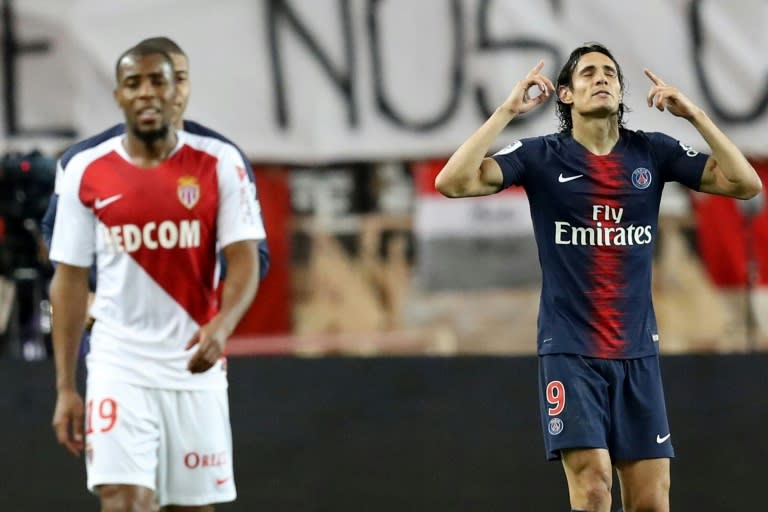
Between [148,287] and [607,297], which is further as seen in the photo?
[607,297]

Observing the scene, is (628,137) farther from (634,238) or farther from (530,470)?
(530,470)

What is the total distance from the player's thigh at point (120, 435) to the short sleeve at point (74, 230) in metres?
0.38

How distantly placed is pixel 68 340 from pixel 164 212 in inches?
19.6

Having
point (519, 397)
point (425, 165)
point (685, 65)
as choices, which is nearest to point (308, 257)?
point (425, 165)

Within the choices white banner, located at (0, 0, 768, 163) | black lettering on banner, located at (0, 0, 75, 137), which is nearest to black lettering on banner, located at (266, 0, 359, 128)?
white banner, located at (0, 0, 768, 163)

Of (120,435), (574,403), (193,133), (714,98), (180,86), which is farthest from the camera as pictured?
(714,98)

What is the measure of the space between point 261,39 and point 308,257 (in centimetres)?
182

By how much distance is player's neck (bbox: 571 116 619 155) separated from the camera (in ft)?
18.0

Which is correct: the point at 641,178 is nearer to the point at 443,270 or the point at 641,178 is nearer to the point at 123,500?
the point at 123,500

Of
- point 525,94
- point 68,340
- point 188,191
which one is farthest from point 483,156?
point 68,340

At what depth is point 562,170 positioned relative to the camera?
18.0 feet

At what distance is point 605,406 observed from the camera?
211 inches

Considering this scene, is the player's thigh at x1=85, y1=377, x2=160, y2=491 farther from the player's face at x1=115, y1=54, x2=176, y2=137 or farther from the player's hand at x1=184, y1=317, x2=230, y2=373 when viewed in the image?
the player's face at x1=115, y1=54, x2=176, y2=137

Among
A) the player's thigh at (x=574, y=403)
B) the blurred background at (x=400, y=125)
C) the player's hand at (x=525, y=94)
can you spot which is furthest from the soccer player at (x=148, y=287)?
the blurred background at (x=400, y=125)
